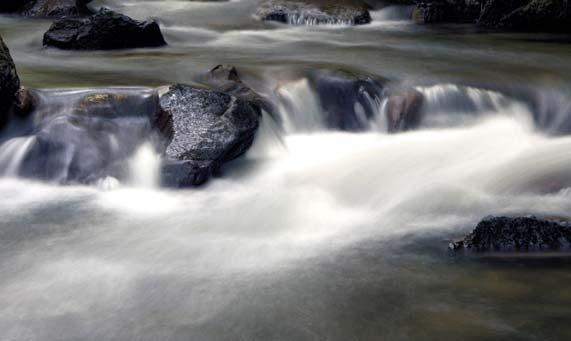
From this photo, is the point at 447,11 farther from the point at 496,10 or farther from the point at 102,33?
the point at 102,33

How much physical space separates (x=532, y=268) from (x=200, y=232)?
253cm

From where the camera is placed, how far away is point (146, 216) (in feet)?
20.9

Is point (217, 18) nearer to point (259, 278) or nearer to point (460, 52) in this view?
point (460, 52)

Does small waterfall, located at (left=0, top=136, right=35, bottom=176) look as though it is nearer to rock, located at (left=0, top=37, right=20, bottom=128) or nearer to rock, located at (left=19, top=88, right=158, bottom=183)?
rock, located at (left=19, top=88, right=158, bottom=183)

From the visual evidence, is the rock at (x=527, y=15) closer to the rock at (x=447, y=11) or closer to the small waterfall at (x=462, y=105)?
the rock at (x=447, y=11)

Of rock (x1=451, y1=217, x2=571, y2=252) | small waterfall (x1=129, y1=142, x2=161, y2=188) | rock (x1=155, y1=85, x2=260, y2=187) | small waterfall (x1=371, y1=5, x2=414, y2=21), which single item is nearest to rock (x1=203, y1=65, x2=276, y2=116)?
rock (x1=155, y1=85, x2=260, y2=187)

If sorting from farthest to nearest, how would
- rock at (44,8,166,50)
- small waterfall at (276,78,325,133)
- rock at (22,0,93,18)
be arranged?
rock at (22,0,93,18) → rock at (44,8,166,50) → small waterfall at (276,78,325,133)

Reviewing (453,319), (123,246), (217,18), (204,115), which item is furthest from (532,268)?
(217,18)

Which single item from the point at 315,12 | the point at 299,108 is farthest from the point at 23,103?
the point at 315,12

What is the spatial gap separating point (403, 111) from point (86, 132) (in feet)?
11.8

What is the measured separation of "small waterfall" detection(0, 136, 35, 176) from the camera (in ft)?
23.7

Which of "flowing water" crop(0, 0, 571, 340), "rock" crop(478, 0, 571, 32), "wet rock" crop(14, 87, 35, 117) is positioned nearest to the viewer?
"flowing water" crop(0, 0, 571, 340)

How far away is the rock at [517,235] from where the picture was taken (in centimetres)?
526

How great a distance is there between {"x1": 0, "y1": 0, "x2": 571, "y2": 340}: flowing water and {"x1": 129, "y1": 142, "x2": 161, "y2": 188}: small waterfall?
15 mm
